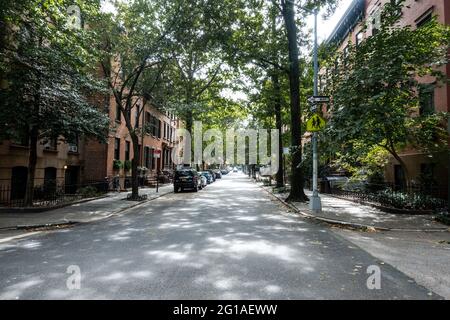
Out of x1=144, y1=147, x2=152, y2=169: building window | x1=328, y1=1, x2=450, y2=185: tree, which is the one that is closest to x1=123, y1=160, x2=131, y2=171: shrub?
x1=144, y1=147, x2=152, y2=169: building window

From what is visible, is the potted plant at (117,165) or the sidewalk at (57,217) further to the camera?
the potted plant at (117,165)

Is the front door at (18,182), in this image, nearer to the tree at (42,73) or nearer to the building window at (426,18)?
the tree at (42,73)

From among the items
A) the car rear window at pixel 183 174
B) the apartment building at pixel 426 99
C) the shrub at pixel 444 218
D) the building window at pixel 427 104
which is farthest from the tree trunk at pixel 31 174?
the building window at pixel 427 104

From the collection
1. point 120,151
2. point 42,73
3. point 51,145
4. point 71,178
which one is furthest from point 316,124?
point 120,151

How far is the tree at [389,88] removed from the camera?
12.5m

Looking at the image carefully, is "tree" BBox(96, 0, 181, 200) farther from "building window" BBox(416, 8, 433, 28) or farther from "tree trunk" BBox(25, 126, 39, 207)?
"building window" BBox(416, 8, 433, 28)

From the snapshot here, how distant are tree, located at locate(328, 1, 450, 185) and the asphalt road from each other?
4864mm

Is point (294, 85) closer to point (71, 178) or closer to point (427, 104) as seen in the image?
point (427, 104)

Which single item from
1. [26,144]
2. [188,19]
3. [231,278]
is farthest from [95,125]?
[231,278]

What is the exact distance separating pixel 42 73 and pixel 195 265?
11066 millimetres

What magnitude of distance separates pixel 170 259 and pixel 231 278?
1.65m

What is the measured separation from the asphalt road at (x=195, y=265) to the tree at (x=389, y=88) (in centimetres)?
486

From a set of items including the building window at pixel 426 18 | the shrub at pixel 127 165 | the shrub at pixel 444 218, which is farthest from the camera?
the shrub at pixel 127 165
